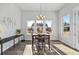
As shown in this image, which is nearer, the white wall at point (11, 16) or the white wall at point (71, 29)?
the white wall at point (11, 16)

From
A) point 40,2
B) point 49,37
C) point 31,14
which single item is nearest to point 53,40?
point 49,37

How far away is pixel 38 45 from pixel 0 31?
677 mm

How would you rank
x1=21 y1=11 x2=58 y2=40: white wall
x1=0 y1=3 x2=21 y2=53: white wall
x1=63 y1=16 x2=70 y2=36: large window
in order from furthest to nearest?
x1=63 y1=16 x2=70 y2=36: large window
x1=21 y1=11 x2=58 y2=40: white wall
x1=0 y1=3 x2=21 y2=53: white wall

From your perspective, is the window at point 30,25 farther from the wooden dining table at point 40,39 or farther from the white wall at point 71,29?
the white wall at point 71,29

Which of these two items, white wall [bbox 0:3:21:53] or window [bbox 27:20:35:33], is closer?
white wall [bbox 0:3:21:53]

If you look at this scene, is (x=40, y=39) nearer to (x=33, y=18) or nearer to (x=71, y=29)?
(x=33, y=18)

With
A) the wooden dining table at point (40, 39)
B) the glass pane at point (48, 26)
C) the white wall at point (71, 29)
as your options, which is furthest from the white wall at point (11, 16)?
Answer: the white wall at point (71, 29)

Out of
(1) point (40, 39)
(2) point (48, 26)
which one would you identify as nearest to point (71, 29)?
(2) point (48, 26)

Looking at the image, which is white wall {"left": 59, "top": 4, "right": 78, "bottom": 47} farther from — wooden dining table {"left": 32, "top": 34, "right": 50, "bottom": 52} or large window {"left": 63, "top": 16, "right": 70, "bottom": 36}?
wooden dining table {"left": 32, "top": 34, "right": 50, "bottom": 52}

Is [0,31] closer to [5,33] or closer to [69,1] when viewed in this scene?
→ [5,33]

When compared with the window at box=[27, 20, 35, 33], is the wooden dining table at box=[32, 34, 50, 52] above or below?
below

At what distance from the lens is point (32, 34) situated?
6.66 ft

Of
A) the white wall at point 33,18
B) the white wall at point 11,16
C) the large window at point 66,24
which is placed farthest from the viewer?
the large window at point 66,24

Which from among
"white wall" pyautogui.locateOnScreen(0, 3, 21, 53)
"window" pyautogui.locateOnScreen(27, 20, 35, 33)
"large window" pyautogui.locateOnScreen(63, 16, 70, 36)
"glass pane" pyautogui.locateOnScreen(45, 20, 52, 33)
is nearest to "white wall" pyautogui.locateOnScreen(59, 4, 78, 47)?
"large window" pyautogui.locateOnScreen(63, 16, 70, 36)
